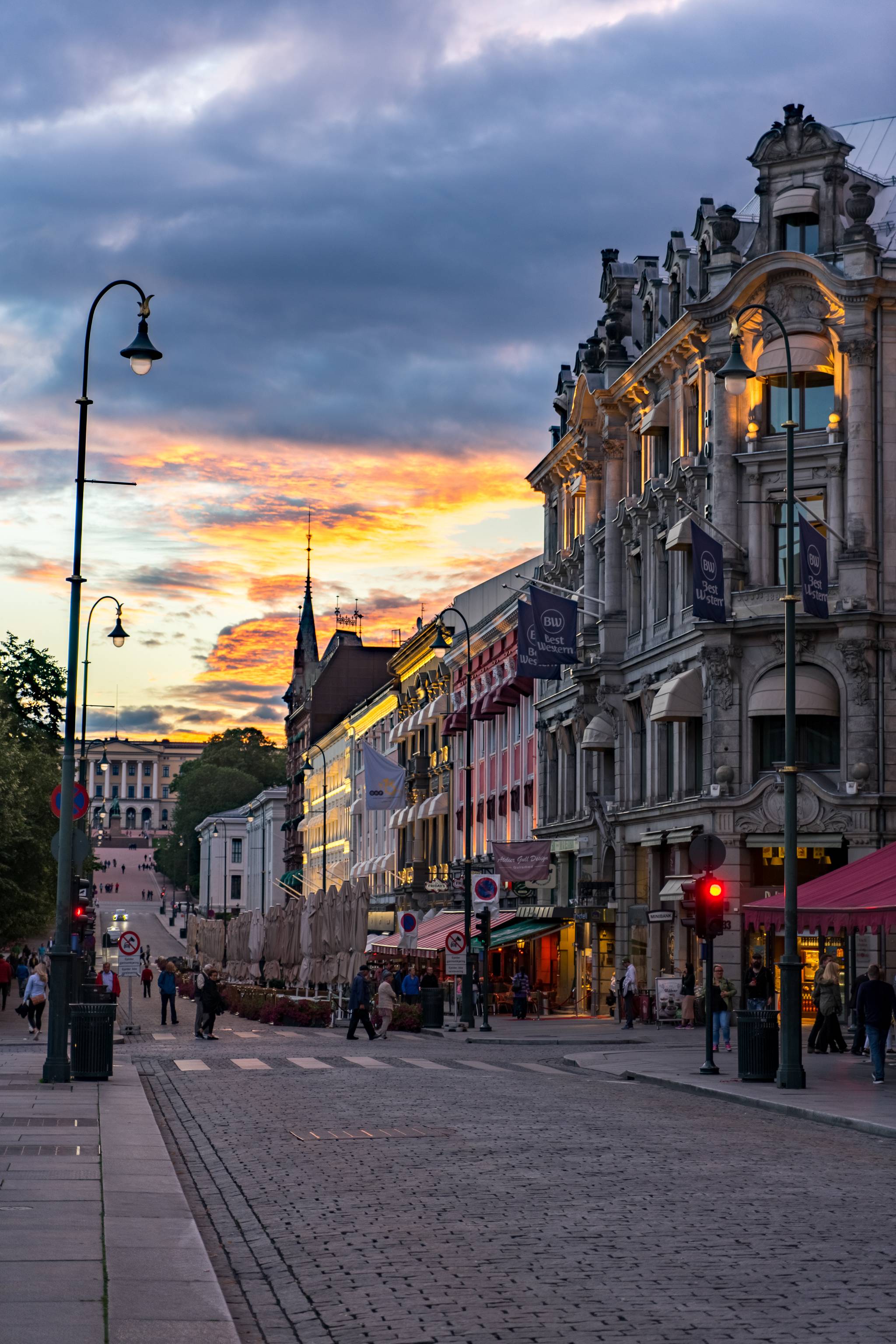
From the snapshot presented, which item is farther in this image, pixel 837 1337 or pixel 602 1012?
pixel 602 1012

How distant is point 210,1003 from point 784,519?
1742cm

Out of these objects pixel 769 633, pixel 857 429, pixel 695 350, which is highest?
pixel 695 350

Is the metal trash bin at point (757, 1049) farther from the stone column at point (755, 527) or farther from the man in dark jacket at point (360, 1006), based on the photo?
the stone column at point (755, 527)

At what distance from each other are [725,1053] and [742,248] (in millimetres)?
21815

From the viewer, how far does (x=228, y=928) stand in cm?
6488

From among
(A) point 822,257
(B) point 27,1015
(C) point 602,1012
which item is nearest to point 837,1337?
(B) point 27,1015

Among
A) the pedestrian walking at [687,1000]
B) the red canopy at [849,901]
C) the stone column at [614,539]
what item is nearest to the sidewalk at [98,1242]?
the red canopy at [849,901]

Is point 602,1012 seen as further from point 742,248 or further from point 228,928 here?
point 742,248

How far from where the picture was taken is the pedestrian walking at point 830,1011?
3328 centimetres

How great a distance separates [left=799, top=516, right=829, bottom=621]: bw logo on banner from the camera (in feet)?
117

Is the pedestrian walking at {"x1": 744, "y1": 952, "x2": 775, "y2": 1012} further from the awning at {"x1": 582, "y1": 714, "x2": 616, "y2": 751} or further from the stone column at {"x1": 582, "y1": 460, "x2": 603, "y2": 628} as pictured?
the stone column at {"x1": 582, "y1": 460, "x2": 603, "y2": 628}

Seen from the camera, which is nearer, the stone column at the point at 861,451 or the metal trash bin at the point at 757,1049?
the metal trash bin at the point at 757,1049

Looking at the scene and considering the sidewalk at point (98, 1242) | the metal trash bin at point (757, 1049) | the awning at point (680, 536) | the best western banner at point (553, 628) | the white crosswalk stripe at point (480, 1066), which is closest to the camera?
the sidewalk at point (98, 1242)

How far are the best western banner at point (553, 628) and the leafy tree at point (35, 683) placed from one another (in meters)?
27.0
